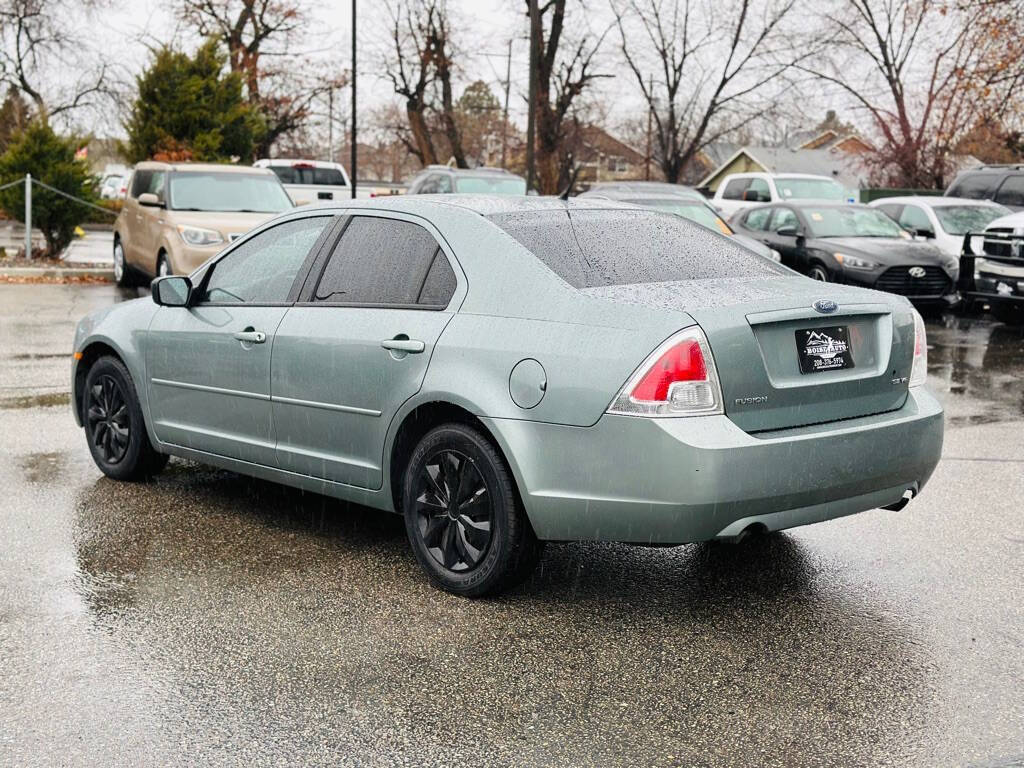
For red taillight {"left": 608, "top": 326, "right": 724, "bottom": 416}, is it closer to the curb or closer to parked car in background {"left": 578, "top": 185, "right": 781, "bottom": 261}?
parked car in background {"left": 578, "top": 185, "right": 781, "bottom": 261}

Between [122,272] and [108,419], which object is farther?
[122,272]

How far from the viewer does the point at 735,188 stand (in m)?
26.4

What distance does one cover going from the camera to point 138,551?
5.52m

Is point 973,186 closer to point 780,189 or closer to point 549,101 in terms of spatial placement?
point 780,189

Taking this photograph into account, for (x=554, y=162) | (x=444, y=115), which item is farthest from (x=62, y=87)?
(x=554, y=162)

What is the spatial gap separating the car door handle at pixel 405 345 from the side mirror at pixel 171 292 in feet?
5.22

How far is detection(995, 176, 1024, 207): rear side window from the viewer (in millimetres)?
20359

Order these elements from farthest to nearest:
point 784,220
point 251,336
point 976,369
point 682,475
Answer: point 784,220 → point 976,369 → point 251,336 → point 682,475

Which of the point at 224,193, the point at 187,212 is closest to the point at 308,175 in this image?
the point at 224,193

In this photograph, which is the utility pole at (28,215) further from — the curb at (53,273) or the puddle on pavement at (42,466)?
the puddle on pavement at (42,466)

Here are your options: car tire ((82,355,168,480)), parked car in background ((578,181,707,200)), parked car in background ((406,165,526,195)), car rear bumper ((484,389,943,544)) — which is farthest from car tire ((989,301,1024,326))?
car rear bumper ((484,389,943,544))

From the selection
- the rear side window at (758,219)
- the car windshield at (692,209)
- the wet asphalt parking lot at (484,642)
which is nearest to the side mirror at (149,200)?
the car windshield at (692,209)

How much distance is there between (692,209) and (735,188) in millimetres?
9641

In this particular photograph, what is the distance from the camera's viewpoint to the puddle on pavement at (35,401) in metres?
8.95
